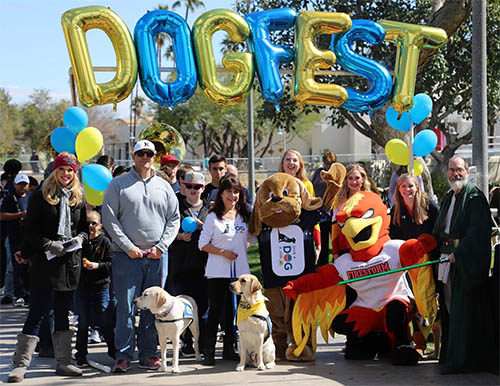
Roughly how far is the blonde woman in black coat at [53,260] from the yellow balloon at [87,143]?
2221 mm

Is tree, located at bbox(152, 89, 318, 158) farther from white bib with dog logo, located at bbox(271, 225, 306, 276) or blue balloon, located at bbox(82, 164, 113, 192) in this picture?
white bib with dog logo, located at bbox(271, 225, 306, 276)

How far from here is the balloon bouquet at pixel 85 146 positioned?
810 centimetres

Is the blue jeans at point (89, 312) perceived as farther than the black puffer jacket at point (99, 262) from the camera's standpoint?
No

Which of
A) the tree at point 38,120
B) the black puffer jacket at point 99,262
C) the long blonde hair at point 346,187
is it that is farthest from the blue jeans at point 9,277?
the tree at point 38,120

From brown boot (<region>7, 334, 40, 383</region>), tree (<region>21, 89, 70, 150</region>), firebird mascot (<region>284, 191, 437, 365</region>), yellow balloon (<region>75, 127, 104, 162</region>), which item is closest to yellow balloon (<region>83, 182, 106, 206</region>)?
yellow balloon (<region>75, 127, 104, 162</region>)

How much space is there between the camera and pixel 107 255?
691 centimetres

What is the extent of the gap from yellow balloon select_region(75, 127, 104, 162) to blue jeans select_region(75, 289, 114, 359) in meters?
2.20

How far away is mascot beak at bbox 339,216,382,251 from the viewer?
6.35 m

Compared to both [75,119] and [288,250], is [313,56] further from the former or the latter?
[75,119]

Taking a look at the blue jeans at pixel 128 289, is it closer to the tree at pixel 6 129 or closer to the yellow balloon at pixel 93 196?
the yellow balloon at pixel 93 196

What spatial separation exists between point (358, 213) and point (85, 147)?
371 cm

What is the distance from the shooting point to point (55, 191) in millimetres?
6102

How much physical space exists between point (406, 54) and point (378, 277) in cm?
347

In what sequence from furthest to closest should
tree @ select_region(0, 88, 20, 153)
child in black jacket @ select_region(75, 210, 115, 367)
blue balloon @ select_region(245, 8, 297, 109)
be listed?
tree @ select_region(0, 88, 20, 153) → blue balloon @ select_region(245, 8, 297, 109) → child in black jacket @ select_region(75, 210, 115, 367)
